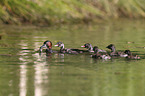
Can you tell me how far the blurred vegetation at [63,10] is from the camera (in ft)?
85.4

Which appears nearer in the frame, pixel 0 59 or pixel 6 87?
pixel 6 87

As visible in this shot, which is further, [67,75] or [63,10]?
[63,10]

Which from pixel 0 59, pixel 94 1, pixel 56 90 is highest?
pixel 94 1

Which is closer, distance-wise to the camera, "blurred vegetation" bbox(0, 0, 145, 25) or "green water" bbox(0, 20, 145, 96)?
"green water" bbox(0, 20, 145, 96)

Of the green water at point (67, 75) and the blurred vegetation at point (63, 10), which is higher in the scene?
the blurred vegetation at point (63, 10)

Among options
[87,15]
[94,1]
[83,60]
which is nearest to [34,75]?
[83,60]

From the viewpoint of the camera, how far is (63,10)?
28.7m

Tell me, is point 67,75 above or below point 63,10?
below

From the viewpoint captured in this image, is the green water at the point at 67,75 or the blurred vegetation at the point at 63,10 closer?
the green water at the point at 67,75

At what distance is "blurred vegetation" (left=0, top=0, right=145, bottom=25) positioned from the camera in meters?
26.0

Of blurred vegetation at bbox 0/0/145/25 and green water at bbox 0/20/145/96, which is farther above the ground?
blurred vegetation at bbox 0/0/145/25

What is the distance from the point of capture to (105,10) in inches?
1391

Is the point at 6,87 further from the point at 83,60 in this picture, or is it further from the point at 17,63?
the point at 83,60

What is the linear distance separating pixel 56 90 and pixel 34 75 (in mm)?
1717
